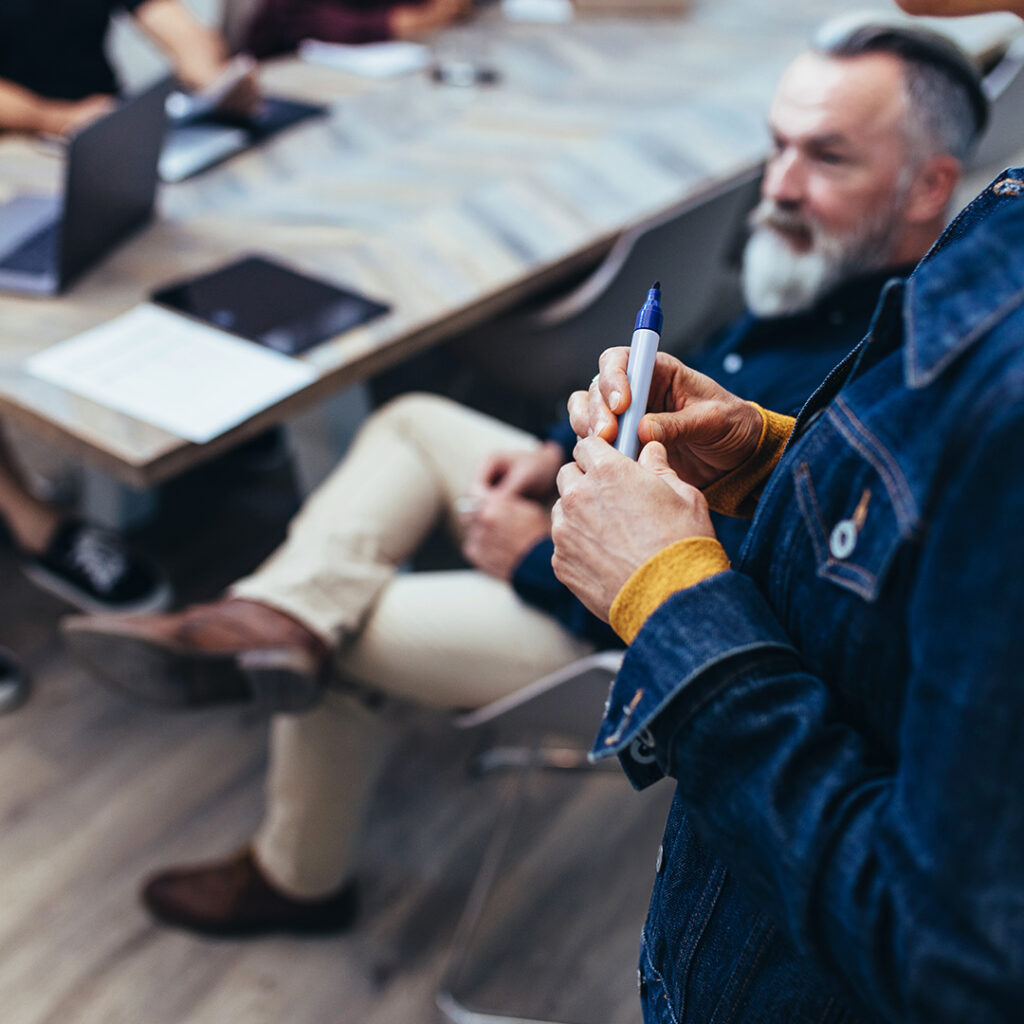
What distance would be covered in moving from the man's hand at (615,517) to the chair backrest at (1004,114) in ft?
3.42

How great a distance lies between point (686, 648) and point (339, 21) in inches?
102

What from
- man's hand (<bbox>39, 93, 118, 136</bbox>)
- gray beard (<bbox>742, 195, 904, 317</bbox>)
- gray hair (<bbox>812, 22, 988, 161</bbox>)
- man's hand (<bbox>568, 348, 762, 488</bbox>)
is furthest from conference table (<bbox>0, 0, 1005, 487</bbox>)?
man's hand (<bbox>568, 348, 762, 488</bbox>)

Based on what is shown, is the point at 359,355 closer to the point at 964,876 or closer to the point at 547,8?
the point at 964,876

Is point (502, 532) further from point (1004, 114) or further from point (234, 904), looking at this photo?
point (1004, 114)

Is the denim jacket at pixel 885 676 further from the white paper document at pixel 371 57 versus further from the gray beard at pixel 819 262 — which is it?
the white paper document at pixel 371 57

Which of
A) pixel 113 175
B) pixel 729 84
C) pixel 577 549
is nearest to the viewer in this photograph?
pixel 577 549

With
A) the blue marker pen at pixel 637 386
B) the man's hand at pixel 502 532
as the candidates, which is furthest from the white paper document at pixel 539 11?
the blue marker pen at pixel 637 386

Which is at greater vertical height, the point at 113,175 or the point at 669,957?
the point at 113,175

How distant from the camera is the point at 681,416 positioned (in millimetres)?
674

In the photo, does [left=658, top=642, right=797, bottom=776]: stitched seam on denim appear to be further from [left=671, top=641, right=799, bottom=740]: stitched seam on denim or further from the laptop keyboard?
the laptop keyboard

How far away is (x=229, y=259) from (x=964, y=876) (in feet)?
4.74

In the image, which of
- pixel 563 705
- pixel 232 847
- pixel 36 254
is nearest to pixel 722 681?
pixel 563 705

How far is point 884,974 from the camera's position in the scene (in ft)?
1.59

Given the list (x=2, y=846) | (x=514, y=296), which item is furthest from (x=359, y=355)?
(x=2, y=846)
